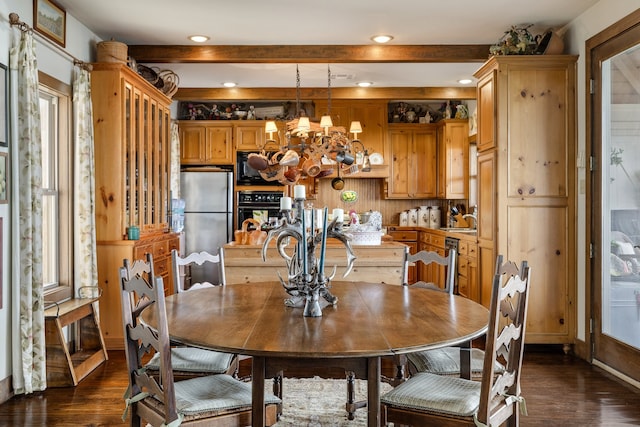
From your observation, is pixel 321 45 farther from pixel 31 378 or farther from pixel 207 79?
pixel 31 378

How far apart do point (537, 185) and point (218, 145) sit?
449 centimetres

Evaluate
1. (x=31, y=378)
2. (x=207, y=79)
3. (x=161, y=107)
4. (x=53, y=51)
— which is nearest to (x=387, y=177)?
(x=207, y=79)

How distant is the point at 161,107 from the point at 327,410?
362 cm

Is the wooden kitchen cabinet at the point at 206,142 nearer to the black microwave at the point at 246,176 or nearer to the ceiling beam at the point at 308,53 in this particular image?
the black microwave at the point at 246,176

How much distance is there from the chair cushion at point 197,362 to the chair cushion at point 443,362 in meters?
0.85

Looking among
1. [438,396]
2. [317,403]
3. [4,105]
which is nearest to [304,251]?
[438,396]

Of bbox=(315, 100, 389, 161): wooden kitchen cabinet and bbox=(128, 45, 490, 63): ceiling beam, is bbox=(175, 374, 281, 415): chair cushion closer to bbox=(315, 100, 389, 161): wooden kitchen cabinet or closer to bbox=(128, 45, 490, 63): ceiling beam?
bbox=(128, 45, 490, 63): ceiling beam

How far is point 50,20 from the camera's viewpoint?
3.71m

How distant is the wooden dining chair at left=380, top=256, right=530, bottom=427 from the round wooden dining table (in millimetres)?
112

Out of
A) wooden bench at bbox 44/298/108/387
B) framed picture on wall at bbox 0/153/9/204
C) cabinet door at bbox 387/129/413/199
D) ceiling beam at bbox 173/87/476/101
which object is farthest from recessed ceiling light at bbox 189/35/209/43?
cabinet door at bbox 387/129/413/199

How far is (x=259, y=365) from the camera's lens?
1.83 m

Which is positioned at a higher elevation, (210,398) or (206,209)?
(206,209)

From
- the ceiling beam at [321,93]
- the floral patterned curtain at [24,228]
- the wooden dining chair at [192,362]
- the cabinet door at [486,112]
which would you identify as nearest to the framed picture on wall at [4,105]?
the floral patterned curtain at [24,228]

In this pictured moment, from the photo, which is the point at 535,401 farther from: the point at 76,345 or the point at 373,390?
the point at 76,345
